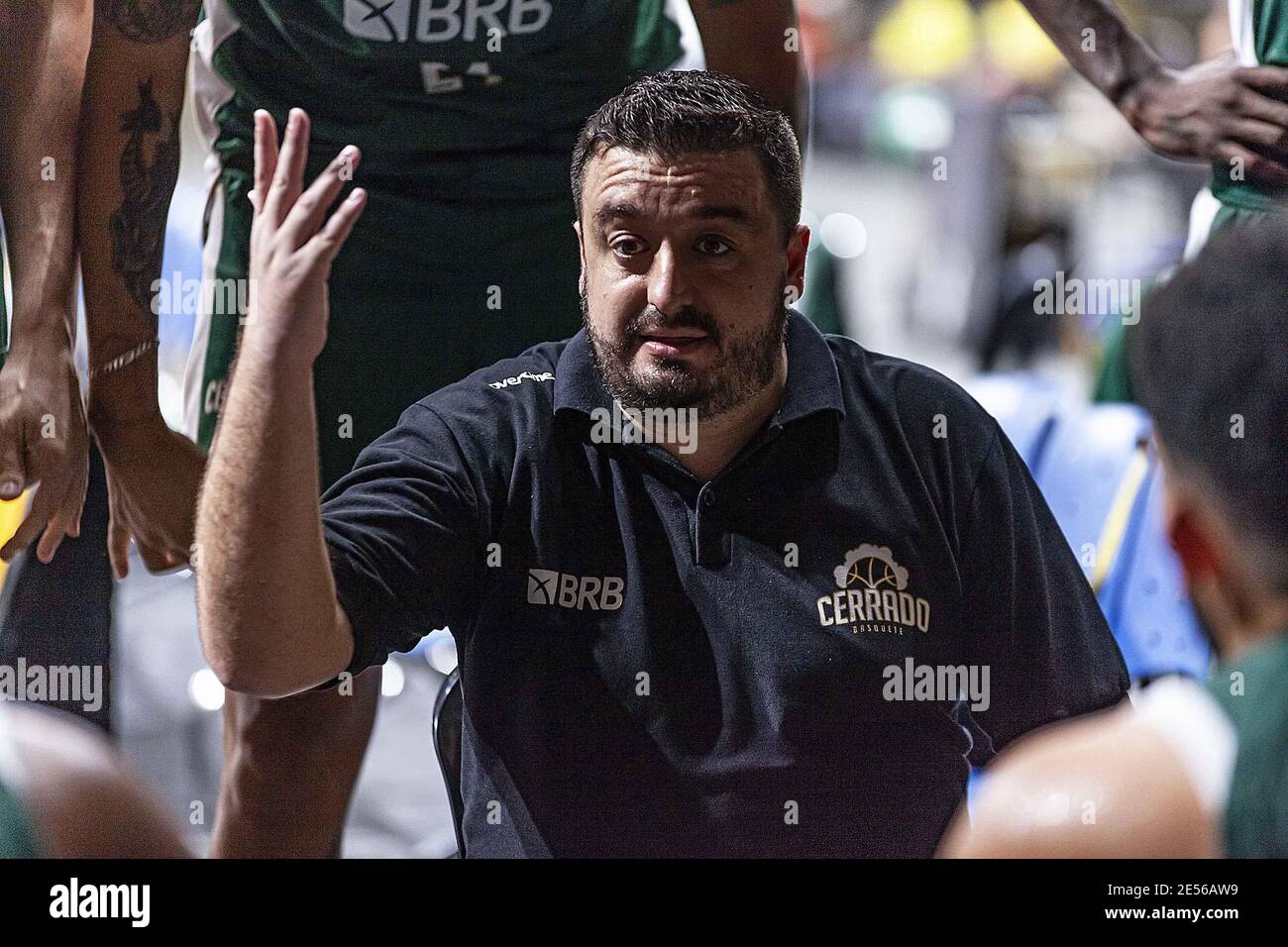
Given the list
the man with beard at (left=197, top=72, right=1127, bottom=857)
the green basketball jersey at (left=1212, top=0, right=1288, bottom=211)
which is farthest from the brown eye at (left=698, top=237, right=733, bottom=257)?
the green basketball jersey at (left=1212, top=0, right=1288, bottom=211)

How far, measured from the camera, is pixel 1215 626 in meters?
1.64

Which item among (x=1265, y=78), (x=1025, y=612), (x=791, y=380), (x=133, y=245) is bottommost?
(x=1025, y=612)

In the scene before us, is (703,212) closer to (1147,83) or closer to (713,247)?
(713,247)

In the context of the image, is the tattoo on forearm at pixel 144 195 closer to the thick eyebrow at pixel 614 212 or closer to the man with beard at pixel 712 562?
the man with beard at pixel 712 562

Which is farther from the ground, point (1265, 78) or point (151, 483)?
point (1265, 78)

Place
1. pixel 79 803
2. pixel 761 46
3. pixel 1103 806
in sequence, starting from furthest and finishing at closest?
1. pixel 761 46
2. pixel 79 803
3. pixel 1103 806

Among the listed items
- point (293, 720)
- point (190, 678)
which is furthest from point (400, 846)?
point (190, 678)

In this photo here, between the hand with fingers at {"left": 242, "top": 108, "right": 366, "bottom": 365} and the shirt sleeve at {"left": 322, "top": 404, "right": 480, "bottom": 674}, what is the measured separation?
0.27 meters

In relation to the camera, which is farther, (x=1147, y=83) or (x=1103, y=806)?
(x=1147, y=83)

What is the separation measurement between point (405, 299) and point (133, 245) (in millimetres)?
451

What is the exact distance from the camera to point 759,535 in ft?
7.12

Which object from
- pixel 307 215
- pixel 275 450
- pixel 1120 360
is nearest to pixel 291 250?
pixel 307 215

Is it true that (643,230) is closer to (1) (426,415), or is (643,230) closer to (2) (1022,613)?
(1) (426,415)
